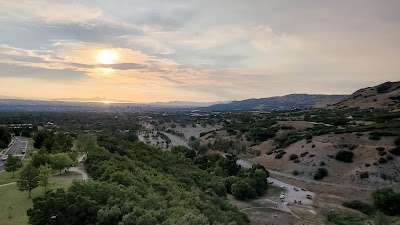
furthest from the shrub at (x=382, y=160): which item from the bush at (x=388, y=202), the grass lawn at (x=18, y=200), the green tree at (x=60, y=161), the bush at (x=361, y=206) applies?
the green tree at (x=60, y=161)

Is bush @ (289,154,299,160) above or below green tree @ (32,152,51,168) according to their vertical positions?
below

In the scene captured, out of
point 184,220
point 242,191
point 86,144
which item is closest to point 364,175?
point 242,191

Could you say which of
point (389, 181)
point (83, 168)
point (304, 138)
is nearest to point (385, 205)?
point (389, 181)

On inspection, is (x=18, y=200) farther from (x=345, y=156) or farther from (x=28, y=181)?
(x=345, y=156)

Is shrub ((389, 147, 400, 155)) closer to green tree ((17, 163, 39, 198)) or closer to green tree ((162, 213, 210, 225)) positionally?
green tree ((162, 213, 210, 225))

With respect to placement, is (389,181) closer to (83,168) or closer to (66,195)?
(83,168)

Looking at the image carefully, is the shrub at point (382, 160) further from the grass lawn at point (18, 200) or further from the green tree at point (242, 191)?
the grass lawn at point (18, 200)

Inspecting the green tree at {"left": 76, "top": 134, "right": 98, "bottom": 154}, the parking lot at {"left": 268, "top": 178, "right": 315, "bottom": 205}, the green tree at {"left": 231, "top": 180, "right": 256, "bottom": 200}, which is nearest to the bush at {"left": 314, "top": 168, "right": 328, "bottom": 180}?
the parking lot at {"left": 268, "top": 178, "right": 315, "bottom": 205}
